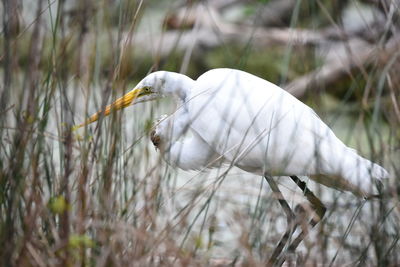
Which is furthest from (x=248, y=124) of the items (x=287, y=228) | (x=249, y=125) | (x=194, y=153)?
(x=287, y=228)

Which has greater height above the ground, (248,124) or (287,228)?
(248,124)

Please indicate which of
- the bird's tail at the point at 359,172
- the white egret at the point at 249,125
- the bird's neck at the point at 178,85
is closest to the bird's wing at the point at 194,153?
the white egret at the point at 249,125

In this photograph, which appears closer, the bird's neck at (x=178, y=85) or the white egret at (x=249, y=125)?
the white egret at (x=249, y=125)

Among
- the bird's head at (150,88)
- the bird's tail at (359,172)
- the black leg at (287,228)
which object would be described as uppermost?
the bird's head at (150,88)

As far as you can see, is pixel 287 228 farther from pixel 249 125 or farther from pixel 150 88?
pixel 150 88

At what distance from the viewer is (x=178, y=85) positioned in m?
2.09

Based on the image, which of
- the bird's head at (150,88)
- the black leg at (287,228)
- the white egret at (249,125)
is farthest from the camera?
the bird's head at (150,88)

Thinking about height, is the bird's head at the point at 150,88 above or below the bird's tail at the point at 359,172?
above

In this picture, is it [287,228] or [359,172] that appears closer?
[359,172]

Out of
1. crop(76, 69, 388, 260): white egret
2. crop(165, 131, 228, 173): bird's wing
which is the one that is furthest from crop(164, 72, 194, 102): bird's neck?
crop(165, 131, 228, 173): bird's wing

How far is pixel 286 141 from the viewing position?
2.00 m

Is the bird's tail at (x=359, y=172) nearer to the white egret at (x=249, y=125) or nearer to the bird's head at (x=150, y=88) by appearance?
the white egret at (x=249, y=125)

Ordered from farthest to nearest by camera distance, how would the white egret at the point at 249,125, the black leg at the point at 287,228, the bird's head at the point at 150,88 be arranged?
the bird's head at the point at 150,88 < the white egret at the point at 249,125 < the black leg at the point at 287,228

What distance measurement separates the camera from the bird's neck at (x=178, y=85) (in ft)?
6.77
